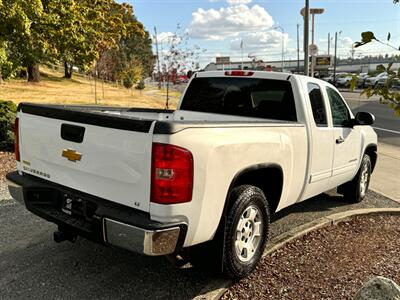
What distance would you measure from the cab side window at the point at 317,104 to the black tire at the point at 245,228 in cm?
145

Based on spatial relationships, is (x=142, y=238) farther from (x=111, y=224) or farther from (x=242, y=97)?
(x=242, y=97)

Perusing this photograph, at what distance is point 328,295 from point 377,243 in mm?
1399

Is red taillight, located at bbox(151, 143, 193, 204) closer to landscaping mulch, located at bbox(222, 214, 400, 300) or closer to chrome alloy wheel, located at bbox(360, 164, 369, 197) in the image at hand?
landscaping mulch, located at bbox(222, 214, 400, 300)

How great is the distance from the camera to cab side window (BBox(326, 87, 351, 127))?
Result: 516cm

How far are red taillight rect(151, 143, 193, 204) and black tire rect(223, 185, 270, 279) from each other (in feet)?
2.17

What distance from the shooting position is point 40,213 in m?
3.52

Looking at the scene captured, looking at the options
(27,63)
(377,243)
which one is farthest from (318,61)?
(377,243)

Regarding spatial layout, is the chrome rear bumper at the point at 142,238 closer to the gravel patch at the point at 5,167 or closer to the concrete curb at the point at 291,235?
the concrete curb at the point at 291,235

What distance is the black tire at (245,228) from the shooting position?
3334 millimetres

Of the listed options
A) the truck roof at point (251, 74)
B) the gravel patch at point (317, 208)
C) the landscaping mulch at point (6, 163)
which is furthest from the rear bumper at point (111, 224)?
the landscaping mulch at point (6, 163)

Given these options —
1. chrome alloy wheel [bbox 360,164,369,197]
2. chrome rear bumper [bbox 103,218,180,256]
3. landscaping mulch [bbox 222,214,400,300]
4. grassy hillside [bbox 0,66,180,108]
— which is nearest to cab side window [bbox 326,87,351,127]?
chrome alloy wheel [bbox 360,164,369,197]

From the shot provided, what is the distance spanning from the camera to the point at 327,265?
3926 millimetres

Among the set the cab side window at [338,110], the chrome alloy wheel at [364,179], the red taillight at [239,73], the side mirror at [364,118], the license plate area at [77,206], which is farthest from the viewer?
the chrome alloy wheel at [364,179]

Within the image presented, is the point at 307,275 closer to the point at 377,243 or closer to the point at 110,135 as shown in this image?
the point at 377,243
